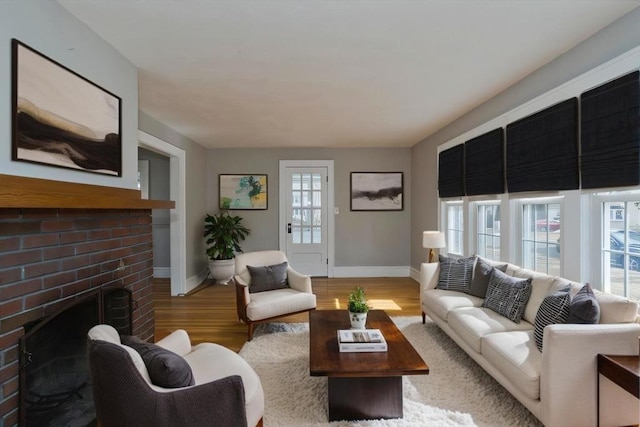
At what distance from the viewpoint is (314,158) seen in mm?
6328

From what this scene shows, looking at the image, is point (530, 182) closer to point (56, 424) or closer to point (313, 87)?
point (313, 87)

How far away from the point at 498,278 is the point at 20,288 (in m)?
3.31

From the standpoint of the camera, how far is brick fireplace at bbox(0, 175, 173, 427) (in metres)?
1.54

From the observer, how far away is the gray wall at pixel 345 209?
20.8ft

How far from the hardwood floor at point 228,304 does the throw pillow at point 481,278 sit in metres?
1.04

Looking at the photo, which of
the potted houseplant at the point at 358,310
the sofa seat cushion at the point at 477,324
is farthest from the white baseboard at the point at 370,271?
the potted houseplant at the point at 358,310

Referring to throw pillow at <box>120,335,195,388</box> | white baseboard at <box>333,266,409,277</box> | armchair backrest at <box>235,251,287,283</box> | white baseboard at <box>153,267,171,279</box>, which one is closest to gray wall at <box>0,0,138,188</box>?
throw pillow at <box>120,335,195,388</box>

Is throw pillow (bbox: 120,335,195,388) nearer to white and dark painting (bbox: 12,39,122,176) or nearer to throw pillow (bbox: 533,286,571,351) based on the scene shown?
white and dark painting (bbox: 12,39,122,176)

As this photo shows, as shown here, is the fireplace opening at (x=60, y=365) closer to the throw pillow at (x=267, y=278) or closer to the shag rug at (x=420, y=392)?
the shag rug at (x=420, y=392)

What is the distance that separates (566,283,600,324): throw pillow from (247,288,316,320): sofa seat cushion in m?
2.32

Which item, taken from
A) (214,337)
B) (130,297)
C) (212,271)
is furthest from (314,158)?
(130,297)

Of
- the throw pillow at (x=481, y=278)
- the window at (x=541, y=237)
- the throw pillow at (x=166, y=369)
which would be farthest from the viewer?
the throw pillow at (x=481, y=278)

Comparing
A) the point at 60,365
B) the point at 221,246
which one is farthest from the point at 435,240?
the point at 60,365

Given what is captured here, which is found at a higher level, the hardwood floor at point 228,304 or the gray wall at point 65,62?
the gray wall at point 65,62
